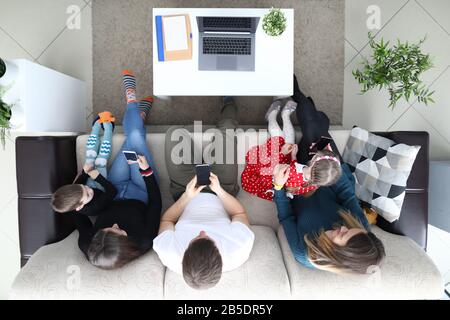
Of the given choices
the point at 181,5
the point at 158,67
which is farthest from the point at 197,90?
the point at 181,5

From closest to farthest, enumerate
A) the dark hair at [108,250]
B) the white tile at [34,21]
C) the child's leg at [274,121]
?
the dark hair at [108,250] → the child's leg at [274,121] → the white tile at [34,21]

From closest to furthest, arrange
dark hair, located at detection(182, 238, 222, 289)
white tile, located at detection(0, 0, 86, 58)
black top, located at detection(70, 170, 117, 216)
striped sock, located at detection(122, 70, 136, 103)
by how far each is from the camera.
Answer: dark hair, located at detection(182, 238, 222, 289), black top, located at detection(70, 170, 117, 216), striped sock, located at detection(122, 70, 136, 103), white tile, located at detection(0, 0, 86, 58)

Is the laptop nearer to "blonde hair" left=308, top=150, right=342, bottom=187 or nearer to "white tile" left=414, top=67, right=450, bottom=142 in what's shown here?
"blonde hair" left=308, top=150, right=342, bottom=187

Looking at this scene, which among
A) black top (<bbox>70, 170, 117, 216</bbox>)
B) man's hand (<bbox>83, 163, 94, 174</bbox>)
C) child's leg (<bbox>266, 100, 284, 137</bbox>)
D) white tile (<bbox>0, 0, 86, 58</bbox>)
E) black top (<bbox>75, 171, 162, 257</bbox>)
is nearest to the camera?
black top (<bbox>75, 171, 162, 257</bbox>)

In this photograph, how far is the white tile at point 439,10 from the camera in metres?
2.46

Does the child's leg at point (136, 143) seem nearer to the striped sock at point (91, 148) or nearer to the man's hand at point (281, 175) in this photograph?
the striped sock at point (91, 148)

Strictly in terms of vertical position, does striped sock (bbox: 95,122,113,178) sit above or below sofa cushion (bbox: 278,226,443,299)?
above

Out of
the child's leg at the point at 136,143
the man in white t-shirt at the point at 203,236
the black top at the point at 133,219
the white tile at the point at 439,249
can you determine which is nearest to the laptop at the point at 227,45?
the child's leg at the point at 136,143

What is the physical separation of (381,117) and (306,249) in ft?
4.97

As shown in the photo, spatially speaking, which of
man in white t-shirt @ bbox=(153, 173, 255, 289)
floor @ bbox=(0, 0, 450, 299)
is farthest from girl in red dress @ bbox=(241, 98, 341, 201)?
floor @ bbox=(0, 0, 450, 299)

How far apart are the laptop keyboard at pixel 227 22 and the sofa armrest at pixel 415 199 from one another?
116 centimetres

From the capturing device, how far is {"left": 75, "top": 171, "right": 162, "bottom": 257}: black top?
1.63 m

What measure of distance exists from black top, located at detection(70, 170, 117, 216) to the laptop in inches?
35.4
